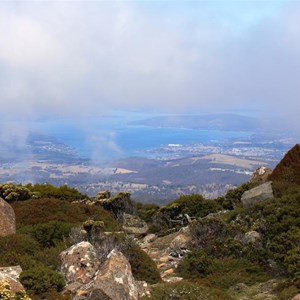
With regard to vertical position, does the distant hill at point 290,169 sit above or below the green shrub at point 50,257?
above

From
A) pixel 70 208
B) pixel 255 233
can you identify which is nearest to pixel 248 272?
pixel 255 233

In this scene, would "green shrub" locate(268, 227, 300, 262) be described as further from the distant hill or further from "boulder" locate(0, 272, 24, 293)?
the distant hill

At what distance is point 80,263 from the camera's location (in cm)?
1050

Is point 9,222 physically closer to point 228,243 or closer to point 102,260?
point 102,260

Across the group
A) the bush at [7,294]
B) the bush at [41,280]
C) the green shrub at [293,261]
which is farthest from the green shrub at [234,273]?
the bush at [7,294]

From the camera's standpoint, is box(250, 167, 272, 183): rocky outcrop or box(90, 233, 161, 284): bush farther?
box(250, 167, 272, 183): rocky outcrop

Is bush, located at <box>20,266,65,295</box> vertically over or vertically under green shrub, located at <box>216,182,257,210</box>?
over

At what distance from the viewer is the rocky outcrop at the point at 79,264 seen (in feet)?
33.6

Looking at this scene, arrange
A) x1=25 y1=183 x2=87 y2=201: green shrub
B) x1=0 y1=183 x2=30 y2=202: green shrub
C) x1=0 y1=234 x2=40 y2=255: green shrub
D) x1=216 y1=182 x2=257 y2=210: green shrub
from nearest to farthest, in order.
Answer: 1. x1=0 y1=234 x2=40 y2=255: green shrub
2. x1=0 y1=183 x2=30 y2=202: green shrub
3. x1=216 y1=182 x2=257 y2=210: green shrub
4. x1=25 y1=183 x2=87 y2=201: green shrub

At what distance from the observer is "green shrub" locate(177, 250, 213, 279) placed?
12.2 metres

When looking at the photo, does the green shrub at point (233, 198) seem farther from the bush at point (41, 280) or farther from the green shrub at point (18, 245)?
the bush at point (41, 280)

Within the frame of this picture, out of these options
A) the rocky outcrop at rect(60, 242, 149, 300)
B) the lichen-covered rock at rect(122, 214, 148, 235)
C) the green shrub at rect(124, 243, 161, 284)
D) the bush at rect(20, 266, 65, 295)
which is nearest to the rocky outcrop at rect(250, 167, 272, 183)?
the lichen-covered rock at rect(122, 214, 148, 235)

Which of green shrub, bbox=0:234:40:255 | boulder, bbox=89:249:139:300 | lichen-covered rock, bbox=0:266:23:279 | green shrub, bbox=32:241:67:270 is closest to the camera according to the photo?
boulder, bbox=89:249:139:300

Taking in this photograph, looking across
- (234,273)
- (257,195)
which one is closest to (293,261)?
(234,273)
